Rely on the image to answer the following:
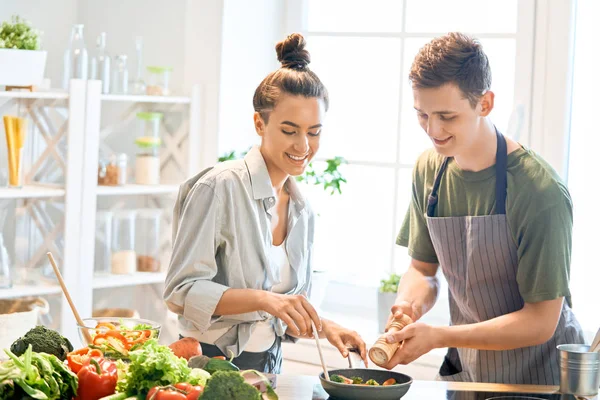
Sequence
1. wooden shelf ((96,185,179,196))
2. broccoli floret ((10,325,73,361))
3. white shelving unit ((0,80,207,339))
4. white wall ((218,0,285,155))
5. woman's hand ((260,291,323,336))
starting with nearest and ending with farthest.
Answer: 1. broccoli floret ((10,325,73,361))
2. woman's hand ((260,291,323,336))
3. white shelving unit ((0,80,207,339))
4. wooden shelf ((96,185,179,196))
5. white wall ((218,0,285,155))

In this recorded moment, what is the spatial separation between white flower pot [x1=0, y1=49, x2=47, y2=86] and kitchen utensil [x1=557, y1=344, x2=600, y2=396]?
234 centimetres

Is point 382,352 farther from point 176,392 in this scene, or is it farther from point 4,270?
point 4,270

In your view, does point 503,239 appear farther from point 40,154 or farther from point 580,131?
point 40,154

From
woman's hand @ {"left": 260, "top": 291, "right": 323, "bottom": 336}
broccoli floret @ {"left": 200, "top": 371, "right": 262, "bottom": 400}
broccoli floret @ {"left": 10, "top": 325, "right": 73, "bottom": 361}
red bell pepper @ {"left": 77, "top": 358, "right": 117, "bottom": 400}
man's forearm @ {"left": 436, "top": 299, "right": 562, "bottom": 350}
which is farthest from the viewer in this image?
man's forearm @ {"left": 436, "top": 299, "right": 562, "bottom": 350}

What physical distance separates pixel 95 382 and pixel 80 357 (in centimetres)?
11

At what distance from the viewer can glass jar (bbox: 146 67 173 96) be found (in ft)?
12.8

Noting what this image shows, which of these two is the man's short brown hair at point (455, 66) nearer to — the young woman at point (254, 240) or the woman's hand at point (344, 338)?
the young woman at point (254, 240)

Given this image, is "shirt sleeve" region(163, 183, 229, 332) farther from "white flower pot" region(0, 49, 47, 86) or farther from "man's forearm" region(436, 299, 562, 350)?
"white flower pot" region(0, 49, 47, 86)

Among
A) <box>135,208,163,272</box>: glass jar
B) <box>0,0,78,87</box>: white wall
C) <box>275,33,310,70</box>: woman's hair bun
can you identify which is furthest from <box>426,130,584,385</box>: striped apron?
<box>0,0,78,87</box>: white wall

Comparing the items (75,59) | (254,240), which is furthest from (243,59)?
(254,240)

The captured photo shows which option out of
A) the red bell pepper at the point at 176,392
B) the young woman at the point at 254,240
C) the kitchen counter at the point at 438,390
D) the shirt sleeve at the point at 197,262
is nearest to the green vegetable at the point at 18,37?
the young woman at the point at 254,240

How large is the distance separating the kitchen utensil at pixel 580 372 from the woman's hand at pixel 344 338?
449mm

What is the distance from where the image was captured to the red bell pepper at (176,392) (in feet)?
4.91

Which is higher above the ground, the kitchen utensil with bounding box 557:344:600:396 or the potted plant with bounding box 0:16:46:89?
the potted plant with bounding box 0:16:46:89
